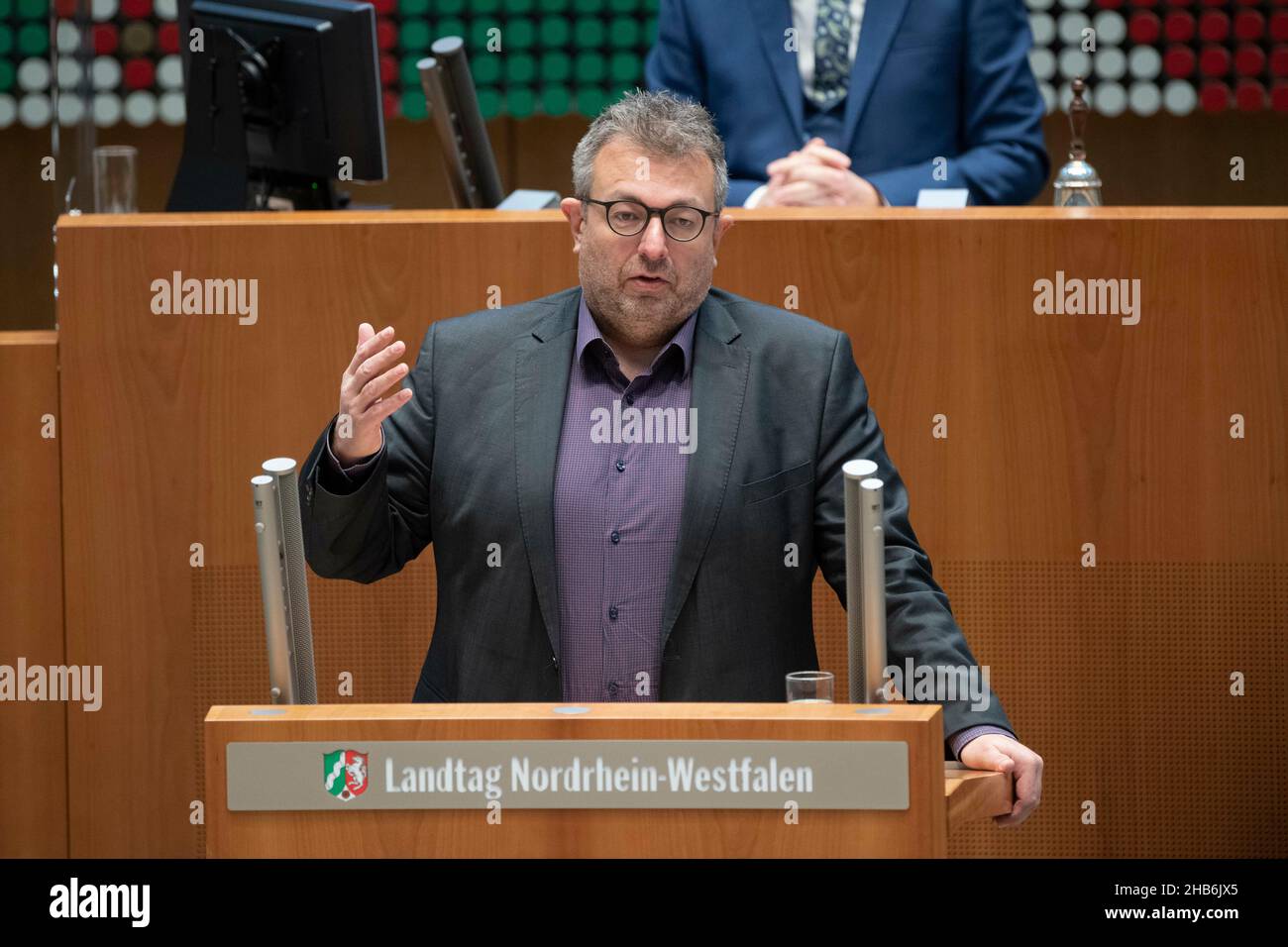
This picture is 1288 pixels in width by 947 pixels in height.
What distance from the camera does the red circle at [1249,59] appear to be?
5.50 metres

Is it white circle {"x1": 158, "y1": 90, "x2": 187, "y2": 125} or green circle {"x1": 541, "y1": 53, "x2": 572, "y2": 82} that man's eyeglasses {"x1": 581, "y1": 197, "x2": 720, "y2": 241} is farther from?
white circle {"x1": 158, "y1": 90, "x2": 187, "y2": 125}

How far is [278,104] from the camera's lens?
3.85 m

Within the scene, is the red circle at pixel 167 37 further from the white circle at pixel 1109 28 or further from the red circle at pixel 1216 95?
the red circle at pixel 1216 95

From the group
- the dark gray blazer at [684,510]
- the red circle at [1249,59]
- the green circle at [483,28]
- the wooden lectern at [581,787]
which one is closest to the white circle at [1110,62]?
the red circle at [1249,59]

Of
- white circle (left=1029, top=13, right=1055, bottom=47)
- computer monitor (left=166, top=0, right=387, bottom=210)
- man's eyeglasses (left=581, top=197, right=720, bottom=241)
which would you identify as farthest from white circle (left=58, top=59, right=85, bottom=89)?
white circle (left=1029, top=13, right=1055, bottom=47)

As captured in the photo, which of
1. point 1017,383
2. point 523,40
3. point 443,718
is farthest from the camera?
point 523,40

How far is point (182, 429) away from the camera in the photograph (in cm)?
335

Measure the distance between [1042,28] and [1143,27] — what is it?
0.30 metres

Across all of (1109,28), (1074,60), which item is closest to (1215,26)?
(1109,28)

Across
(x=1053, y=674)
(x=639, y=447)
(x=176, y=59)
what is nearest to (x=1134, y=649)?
(x=1053, y=674)

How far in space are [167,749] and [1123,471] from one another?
1.82 m

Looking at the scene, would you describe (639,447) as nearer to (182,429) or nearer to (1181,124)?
(182,429)

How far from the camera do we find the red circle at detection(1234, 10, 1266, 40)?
17.9ft

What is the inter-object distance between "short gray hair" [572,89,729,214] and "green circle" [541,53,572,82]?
3.10m
